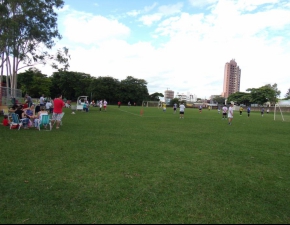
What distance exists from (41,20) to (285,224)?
25.6m

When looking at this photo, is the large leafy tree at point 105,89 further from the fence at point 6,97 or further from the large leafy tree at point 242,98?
the fence at point 6,97

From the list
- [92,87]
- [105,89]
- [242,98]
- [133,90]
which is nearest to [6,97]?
[105,89]

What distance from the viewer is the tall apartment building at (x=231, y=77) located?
520 ft

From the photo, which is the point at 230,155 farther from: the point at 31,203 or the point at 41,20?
the point at 41,20

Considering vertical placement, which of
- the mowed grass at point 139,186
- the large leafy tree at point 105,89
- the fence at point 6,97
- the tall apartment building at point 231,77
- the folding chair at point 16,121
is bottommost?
the mowed grass at point 139,186

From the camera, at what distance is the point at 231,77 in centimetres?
16038

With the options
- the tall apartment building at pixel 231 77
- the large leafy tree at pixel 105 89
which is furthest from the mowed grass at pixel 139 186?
the tall apartment building at pixel 231 77

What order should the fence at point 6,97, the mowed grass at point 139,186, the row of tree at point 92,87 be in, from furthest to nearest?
the row of tree at point 92,87
the fence at point 6,97
the mowed grass at point 139,186

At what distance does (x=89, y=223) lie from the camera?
2.98 metres

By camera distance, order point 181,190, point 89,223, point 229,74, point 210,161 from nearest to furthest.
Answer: point 89,223
point 181,190
point 210,161
point 229,74

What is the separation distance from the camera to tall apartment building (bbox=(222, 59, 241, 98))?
158500 mm

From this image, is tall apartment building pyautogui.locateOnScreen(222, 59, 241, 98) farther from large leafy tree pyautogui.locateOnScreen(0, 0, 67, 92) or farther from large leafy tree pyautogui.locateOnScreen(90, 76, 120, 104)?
large leafy tree pyautogui.locateOnScreen(0, 0, 67, 92)

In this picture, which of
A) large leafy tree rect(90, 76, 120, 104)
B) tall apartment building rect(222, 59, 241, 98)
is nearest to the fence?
large leafy tree rect(90, 76, 120, 104)

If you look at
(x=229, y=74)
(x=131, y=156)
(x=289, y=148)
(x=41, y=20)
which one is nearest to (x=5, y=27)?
(x=41, y=20)
